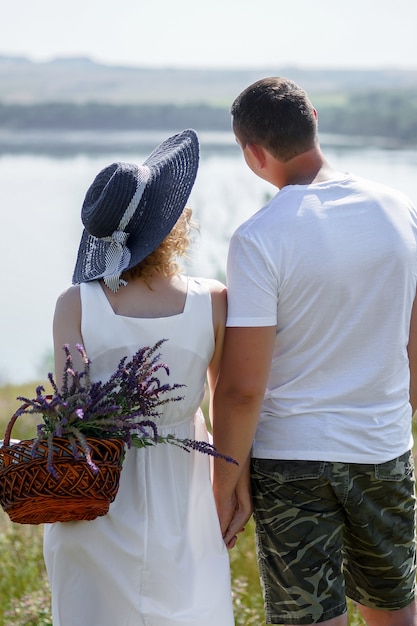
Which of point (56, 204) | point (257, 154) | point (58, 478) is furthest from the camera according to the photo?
point (56, 204)

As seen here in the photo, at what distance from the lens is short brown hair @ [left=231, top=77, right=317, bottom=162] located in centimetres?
314

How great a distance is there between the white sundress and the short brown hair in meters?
0.49

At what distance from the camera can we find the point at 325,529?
319 centimetres

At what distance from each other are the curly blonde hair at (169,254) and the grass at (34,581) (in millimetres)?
1707

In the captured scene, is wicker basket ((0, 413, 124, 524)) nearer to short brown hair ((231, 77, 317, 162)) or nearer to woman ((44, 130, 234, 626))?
woman ((44, 130, 234, 626))

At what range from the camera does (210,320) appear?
10.3 feet

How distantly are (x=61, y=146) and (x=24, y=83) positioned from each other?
8896mm

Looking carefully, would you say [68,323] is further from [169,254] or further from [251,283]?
[251,283]

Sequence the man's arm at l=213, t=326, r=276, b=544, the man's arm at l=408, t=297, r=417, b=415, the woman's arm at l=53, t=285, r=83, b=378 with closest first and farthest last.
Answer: the woman's arm at l=53, t=285, r=83, b=378 → the man's arm at l=213, t=326, r=276, b=544 → the man's arm at l=408, t=297, r=417, b=415

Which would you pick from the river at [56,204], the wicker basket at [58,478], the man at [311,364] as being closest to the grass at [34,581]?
the man at [311,364]

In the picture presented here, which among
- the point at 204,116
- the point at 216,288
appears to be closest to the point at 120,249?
the point at 216,288

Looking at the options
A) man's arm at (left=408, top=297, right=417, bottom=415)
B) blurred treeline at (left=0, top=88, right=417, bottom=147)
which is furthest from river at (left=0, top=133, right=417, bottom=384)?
man's arm at (left=408, top=297, right=417, bottom=415)

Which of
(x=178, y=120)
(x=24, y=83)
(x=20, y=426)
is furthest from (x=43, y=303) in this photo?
(x=20, y=426)

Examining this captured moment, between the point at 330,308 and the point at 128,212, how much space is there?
67 cm
